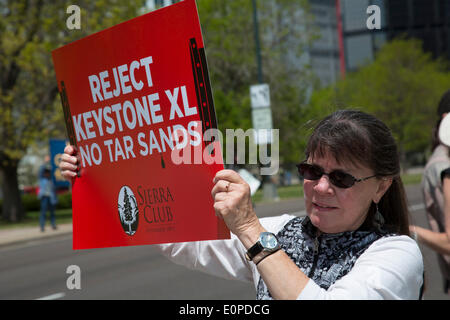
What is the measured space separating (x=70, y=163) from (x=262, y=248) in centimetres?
100

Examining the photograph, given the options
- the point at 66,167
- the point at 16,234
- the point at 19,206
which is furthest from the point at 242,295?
the point at 19,206

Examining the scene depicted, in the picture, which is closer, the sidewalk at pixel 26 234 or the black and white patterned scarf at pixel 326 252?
the black and white patterned scarf at pixel 326 252

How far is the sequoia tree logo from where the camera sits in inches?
83.4

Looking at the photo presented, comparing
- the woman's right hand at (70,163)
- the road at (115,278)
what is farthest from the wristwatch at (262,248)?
the road at (115,278)

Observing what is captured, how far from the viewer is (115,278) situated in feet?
26.7

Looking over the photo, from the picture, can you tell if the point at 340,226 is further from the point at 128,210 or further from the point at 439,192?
the point at 439,192

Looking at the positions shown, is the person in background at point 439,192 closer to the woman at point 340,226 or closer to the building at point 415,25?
the woman at point 340,226

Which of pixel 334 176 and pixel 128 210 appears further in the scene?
pixel 128 210

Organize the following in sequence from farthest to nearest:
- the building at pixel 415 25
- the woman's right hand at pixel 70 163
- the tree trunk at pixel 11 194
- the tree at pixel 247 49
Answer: the building at pixel 415 25 → the tree at pixel 247 49 → the tree trunk at pixel 11 194 → the woman's right hand at pixel 70 163

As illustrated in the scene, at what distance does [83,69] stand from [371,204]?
118cm

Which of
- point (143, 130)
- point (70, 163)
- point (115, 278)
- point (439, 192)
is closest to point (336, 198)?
point (143, 130)

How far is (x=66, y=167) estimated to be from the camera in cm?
233

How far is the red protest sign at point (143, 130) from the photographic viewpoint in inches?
74.2
